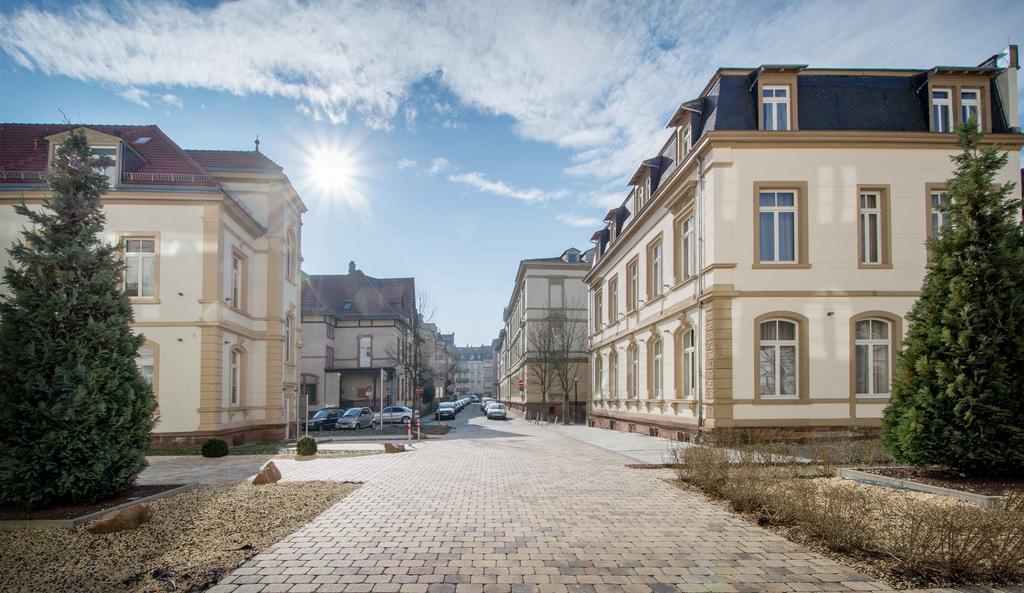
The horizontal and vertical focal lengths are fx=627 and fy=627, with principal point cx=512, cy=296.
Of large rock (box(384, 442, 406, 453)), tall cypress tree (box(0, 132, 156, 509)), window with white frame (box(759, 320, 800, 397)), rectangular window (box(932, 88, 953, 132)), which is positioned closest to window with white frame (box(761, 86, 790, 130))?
rectangular window (box(932, 88, 953, 132))

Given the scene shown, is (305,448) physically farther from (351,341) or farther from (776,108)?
(351,341)

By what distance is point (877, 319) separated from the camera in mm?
19219

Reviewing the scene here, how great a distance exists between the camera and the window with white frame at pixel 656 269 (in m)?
25.9

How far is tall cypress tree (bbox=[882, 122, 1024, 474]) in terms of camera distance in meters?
9.23

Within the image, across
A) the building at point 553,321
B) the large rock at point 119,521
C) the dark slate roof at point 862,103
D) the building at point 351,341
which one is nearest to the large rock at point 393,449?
the large rock at point 119,521

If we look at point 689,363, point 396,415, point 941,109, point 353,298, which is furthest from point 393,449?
point 353,298

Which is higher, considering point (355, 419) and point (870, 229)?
point (870, 229)

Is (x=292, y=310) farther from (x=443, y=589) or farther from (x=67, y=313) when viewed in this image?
(x=443, y=589)

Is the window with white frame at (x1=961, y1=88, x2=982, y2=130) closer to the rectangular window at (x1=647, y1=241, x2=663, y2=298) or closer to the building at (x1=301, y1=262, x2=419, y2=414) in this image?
the rectangular window at (x1=647, y1=241, x2=663, y2=298)

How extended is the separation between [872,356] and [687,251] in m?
6.70

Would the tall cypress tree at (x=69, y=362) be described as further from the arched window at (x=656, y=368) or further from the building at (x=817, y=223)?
the arched window at (x=656, y=368)

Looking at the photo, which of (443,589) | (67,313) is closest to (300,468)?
(67,313)

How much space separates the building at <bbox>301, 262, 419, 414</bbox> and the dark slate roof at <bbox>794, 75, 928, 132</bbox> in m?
32.3

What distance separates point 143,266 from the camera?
2172 cm
